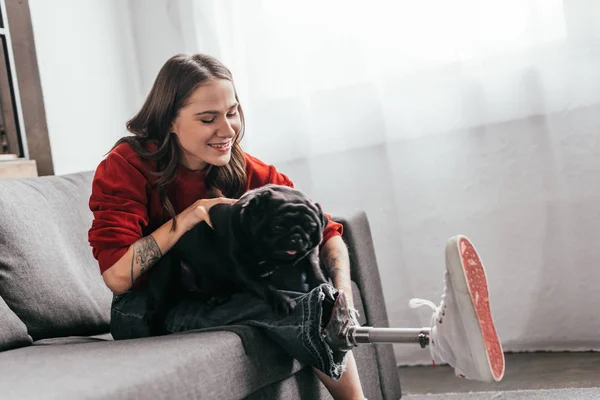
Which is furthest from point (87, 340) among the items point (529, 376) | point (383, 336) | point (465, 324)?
point (529, 376)

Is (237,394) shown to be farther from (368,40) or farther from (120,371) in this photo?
(368,40)

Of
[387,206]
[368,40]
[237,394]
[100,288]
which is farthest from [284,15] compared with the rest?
[237,394]

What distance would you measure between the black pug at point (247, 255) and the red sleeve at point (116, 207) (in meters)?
0.10

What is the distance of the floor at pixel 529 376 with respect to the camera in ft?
7.29

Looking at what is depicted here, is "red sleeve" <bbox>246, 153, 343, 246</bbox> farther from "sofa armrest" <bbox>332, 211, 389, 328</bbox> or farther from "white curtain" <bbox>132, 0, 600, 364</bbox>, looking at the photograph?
"white curtain" <bbox>132, 0, 600, 364</bbox>

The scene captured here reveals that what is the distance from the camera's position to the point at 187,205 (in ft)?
5.89

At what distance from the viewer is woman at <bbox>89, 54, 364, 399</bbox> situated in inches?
61.6

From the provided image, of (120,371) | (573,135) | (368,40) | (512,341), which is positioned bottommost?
(512,341)

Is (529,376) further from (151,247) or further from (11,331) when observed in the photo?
(11,331)

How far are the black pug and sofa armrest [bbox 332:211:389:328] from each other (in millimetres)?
422

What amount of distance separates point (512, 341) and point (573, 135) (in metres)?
0.75

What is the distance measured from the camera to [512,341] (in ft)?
8.64

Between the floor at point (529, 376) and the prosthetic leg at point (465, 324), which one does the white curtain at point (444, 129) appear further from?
the prosthetic leg at point (465, 324)

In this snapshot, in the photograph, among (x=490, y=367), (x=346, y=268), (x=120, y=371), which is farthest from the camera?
(x=346, y=268)
